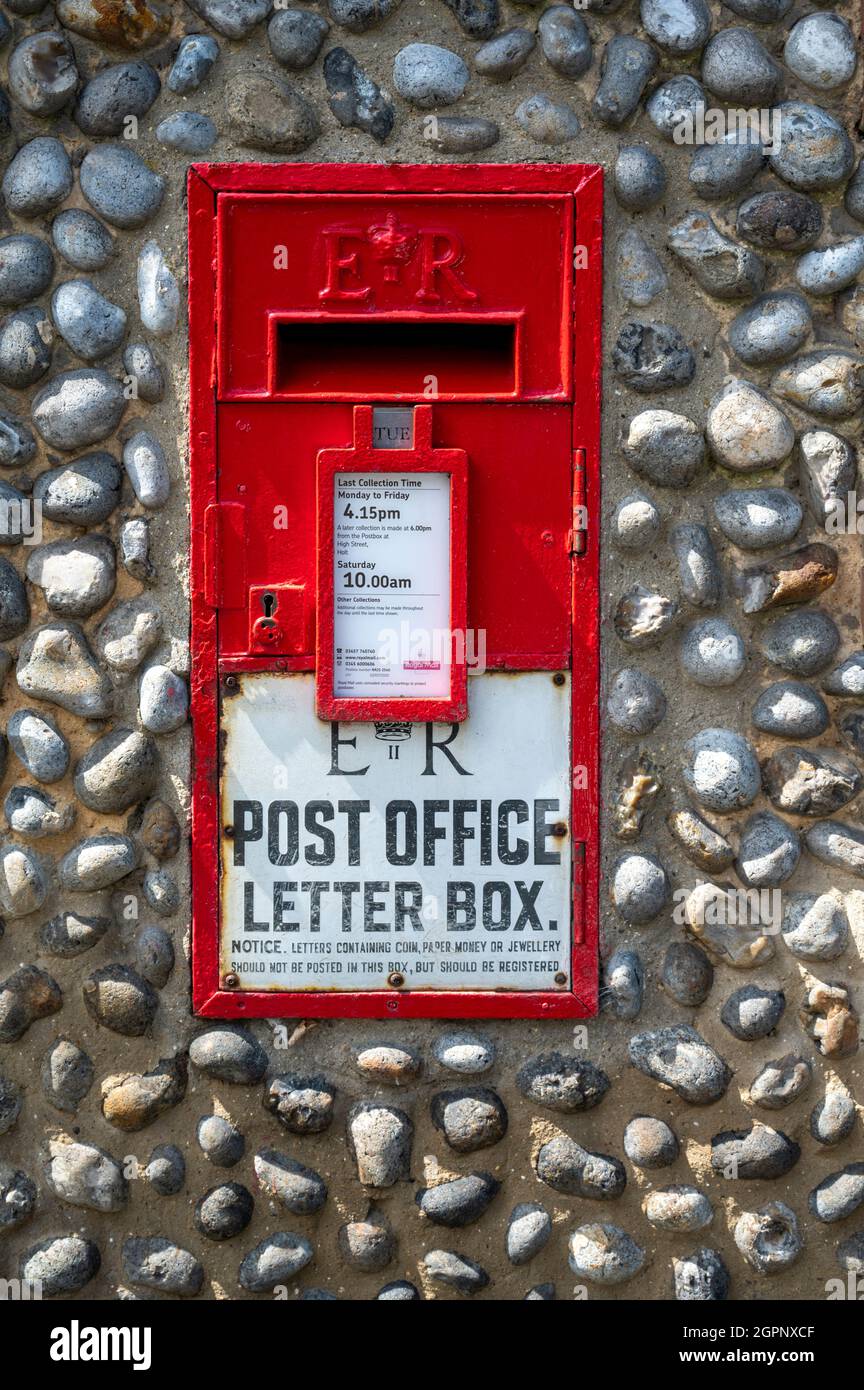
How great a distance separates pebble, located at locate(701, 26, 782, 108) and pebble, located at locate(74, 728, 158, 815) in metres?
1.77

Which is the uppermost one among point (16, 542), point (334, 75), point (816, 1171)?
point (334, 75)

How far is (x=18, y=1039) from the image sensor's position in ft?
9.07

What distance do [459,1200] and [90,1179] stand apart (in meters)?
0.76

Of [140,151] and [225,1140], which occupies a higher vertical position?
[140,151]

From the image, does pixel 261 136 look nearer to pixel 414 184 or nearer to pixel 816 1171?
pixel 414 184

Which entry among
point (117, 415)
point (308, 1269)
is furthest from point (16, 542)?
point (308, 1269)

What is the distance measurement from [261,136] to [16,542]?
0.97m

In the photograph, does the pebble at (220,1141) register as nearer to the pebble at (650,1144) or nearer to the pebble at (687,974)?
the pebble at (650,1144)

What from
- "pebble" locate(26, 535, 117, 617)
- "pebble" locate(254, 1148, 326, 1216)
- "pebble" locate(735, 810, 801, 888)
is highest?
"pebble" locate(26, 535, 117, 617)

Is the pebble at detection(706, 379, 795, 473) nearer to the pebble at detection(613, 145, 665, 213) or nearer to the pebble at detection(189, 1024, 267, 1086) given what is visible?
the pebble at detection(613, 145, 665, 213)

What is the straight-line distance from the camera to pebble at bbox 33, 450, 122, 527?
271 centimetres

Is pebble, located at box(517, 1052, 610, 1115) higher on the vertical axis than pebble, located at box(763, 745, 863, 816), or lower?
lower

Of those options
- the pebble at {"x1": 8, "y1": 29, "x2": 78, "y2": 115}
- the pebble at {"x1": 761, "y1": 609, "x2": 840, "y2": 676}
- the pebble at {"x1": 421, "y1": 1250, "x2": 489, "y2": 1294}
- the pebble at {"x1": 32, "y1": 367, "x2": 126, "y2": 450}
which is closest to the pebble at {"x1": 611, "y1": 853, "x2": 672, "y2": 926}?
the pebble at {"x1": 761, "y1": 609, "x2": 840, "y2": 676}

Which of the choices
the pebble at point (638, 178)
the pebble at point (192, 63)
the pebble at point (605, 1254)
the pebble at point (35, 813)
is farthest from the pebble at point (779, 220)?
the pebble at point (605, 1254)
